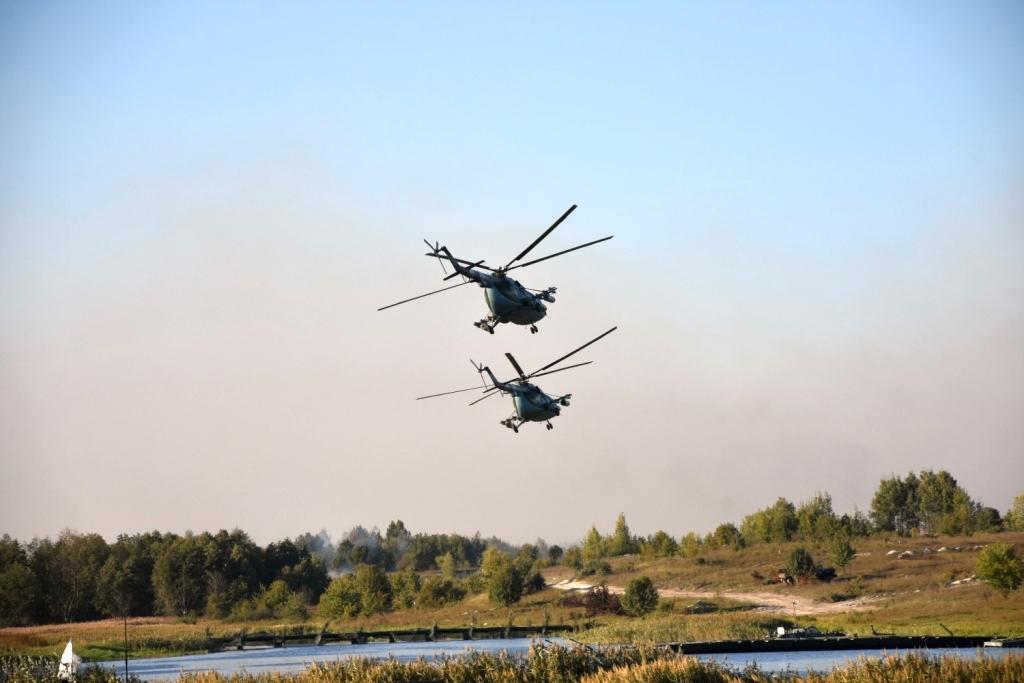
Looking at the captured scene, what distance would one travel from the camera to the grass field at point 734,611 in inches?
3388

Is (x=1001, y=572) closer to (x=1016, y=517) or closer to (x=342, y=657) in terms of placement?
(x=342, y=657)

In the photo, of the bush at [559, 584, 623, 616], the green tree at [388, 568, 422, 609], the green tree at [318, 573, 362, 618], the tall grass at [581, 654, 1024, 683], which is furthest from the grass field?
the tall grass at [581, 654, 1024, 683]

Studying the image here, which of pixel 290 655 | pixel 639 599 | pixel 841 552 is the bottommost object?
pixel 290 655

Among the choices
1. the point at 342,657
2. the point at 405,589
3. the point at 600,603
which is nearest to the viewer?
the point at 342,657

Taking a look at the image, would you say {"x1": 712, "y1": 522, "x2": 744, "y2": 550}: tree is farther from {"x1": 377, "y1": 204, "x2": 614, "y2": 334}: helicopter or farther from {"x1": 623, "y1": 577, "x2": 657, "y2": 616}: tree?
{"x1": 377, "y1": 204, "x2": 614, "y2": 334}: helicopter

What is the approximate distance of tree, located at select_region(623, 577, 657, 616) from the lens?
104250 mm

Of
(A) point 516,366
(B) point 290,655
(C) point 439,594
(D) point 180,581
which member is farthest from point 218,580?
(A) point 516,366

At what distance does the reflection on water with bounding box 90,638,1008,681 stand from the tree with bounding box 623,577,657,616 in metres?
10.8

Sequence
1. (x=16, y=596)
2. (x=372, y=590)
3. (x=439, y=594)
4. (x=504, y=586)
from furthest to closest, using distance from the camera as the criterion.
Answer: (x=372, y=590), (x=439, y=594), (x=16, y=596), (x=504, y=586)

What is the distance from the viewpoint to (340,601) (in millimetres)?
130125

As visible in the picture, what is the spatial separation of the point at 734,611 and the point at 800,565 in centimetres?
1524

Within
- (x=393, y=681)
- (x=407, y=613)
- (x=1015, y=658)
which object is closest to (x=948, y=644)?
(x=1015, y=658)

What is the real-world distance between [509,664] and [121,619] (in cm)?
8587

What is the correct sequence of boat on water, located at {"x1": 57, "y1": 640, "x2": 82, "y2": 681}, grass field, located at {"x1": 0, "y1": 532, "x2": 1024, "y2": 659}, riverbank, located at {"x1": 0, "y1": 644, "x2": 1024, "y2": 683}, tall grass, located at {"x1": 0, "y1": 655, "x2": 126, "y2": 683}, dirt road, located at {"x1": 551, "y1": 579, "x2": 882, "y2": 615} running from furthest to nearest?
dirt road, located at {"x1": 551, "y1": 579, "x2": 882, "y2": 615} → grass field, located at {"x1": 0, "y1": 532, "x2": 1024, "y2": 659} → tall grass, located at {"x1": 0, "y1": 655, "x2": 126, "y2": 683} → boat on water, located at {"x1": 57, "y1": 640, "x2": 82, "y2": 681} → riverbank, located at {"x1": 0, "y1": 644, "x2": 1024, "y2": 683}
